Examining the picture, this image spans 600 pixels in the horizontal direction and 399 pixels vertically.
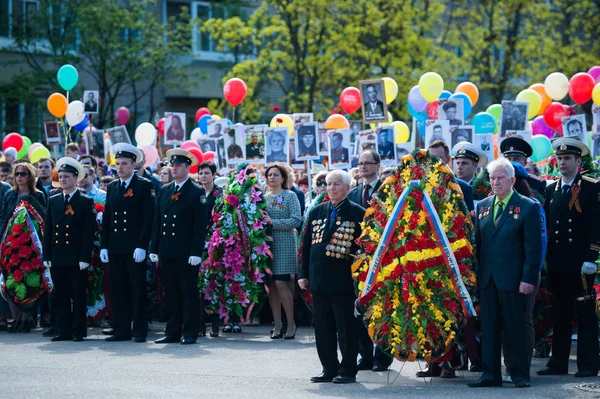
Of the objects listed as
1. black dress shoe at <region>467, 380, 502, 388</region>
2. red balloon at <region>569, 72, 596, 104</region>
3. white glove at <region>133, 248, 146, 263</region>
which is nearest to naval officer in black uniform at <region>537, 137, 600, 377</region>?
black dress shoe at <region>467, 380, 502, 388</region>

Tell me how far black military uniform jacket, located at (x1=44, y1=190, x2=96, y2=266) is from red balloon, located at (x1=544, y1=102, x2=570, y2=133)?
982 centimetres

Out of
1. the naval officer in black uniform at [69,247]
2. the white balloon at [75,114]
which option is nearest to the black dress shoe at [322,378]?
the naval officer in black uniform at [69,247]

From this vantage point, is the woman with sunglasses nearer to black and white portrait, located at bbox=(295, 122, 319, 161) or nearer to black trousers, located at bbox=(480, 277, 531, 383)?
black and white portrait, located at bbox=(295, 122, 319, 161)

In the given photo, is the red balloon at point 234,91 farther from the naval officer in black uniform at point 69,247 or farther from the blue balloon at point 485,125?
the naval officer in black uniform at point 69,247

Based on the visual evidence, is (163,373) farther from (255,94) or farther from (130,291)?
(255,94)

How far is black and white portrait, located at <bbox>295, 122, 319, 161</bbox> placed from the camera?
1697cm

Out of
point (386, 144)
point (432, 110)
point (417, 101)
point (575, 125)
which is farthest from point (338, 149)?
point (575, 125)

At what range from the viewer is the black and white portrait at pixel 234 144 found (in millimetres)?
16438

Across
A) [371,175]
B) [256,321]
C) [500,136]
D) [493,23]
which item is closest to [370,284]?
[371,175]

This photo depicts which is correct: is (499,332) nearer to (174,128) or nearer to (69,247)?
(69,247)

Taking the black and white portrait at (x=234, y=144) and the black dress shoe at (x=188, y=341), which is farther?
the black and white portrait at (x=234, y=144)

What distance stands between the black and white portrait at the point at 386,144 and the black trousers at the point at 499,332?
673 centimetres

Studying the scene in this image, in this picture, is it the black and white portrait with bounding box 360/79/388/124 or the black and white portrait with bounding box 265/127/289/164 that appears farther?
the black and white portrait with bounding box 360/79/388/124

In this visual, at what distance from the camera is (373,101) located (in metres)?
17.6
